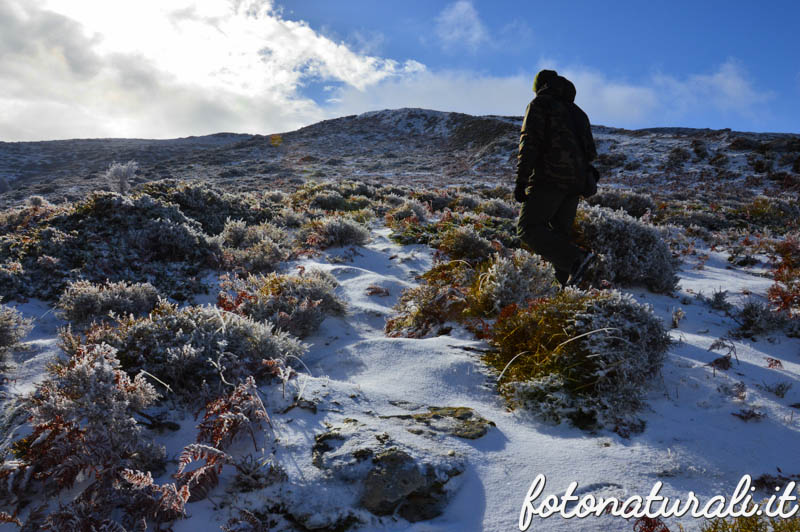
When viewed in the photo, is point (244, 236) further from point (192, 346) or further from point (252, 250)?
point (192, 346)

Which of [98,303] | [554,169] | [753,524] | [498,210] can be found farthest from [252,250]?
[498,210]

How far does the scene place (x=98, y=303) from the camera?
12.7ft

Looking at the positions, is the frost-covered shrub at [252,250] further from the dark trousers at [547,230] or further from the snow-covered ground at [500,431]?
the dark trousers at [547,230]

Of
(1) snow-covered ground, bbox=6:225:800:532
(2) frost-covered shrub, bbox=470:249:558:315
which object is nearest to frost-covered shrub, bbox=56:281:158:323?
(1) snow-covered ground, bbox=6:225:800:532

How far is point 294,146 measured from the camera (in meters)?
48.2

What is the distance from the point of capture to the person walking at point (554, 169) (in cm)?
401

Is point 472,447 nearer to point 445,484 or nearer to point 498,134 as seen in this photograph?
point 445,484

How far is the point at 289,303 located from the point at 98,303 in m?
1.87

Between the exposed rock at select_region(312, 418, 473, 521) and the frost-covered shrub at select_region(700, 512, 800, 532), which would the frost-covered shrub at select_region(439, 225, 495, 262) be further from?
the frost-covered shrub at select_region(700, 512, 800, 532)

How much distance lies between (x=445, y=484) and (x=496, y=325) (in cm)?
176

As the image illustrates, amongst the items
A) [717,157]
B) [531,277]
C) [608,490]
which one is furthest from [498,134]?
[608,490]

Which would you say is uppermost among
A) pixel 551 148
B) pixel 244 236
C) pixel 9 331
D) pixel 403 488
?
pixel 551 148

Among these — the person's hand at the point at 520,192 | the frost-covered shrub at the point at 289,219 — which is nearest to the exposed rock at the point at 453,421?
the person's hand at the point at 520,192

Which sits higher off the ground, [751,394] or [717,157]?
[717,157]
